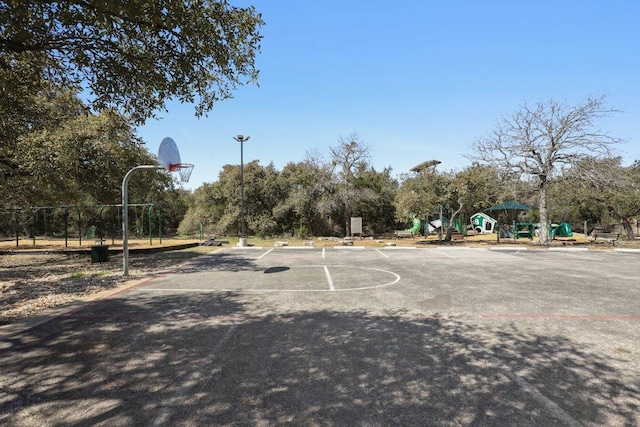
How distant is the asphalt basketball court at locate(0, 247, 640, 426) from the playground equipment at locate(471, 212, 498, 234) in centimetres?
3219

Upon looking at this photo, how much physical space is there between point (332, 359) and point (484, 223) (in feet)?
129

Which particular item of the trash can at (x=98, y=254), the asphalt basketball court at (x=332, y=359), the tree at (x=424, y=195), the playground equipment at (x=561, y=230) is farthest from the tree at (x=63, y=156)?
the playground equipment at (x=561, y=230)

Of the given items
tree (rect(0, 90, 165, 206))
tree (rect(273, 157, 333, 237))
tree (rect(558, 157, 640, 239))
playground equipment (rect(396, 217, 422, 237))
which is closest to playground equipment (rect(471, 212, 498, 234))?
tree (rect(558, 157, 640, 239))

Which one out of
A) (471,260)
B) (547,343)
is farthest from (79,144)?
(471,260)

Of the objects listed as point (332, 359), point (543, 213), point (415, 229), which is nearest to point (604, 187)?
point (543, 213)

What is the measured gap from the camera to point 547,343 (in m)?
5.02

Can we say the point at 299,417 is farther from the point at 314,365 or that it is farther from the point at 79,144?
the point at 79,144

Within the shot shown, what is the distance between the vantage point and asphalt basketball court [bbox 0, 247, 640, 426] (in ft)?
10.5

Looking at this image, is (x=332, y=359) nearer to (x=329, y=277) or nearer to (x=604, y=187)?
(x=329, y=277)

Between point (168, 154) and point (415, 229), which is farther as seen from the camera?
point (415, 229)

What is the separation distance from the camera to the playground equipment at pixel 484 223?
3853 cm

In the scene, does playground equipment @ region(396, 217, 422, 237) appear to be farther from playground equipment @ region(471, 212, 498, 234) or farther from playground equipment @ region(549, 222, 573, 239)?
playground equipment @ region(549, 222, 573, 239)

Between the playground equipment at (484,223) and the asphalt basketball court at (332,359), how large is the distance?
1267 inches

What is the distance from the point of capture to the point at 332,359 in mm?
4406
